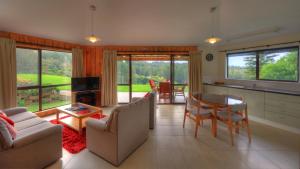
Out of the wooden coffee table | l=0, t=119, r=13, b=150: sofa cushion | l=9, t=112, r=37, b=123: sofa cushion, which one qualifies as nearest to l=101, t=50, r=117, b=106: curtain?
the wooden coffee table

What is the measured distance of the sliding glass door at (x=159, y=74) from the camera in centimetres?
514

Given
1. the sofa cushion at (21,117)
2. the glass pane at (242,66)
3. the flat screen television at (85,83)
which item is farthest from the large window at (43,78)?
the glass pane at (242,66)

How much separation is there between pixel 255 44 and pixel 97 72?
554cm

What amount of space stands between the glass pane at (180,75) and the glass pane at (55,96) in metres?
4.13

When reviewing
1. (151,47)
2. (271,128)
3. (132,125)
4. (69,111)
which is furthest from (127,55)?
(271,128)

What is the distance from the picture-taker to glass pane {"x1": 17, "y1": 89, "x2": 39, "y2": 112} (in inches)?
140

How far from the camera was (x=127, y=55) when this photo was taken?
5.08m

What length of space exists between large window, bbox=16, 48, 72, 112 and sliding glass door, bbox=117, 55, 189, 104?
76.1 inches

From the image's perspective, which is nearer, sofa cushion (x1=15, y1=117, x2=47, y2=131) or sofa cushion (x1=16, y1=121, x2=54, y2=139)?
sofa cushion (x1=16, y1=121, x2=54, y2=139)

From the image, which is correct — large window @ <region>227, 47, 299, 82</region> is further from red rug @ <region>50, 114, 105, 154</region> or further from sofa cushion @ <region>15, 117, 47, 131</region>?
sofa cushion @ <region>15, 117, 47, 131</region>

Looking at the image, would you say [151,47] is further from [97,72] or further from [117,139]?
[117,139]

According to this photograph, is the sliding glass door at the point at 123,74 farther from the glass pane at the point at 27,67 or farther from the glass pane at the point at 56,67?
the glass pane at the point at 27,67

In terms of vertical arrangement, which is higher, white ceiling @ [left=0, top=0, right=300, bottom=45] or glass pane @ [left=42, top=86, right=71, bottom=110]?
white ceiling @ [left=0, top=0, right=300, bottom=45]

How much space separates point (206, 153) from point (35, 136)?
8.48 ft
